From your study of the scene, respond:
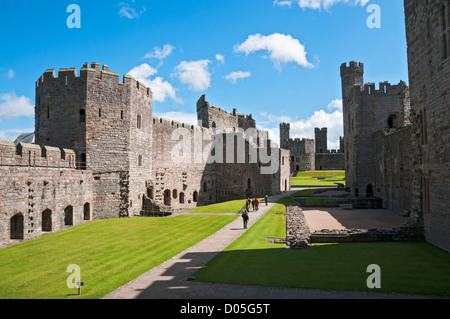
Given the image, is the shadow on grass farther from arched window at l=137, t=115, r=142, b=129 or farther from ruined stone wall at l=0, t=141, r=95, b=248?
arched window at l=137, t=115, r=142, b=129

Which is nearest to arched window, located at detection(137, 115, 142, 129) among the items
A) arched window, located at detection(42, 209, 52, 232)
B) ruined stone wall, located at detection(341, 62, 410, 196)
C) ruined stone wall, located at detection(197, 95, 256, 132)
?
arched window, located at detection(42, 209, 52, 232)

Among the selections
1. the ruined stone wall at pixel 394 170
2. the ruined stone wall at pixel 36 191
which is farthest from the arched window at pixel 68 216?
the ruined stone wall at pixel 394 170

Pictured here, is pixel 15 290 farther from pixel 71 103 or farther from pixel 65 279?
pixel 71 103

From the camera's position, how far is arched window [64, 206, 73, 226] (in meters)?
19.7

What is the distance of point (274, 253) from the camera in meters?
12.5

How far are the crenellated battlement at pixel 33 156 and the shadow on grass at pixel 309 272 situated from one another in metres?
10.2

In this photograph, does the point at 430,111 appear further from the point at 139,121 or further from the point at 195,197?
the point at 195,197

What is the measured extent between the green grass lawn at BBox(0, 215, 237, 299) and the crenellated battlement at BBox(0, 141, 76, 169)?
406 centimetres

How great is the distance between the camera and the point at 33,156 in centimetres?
1681
